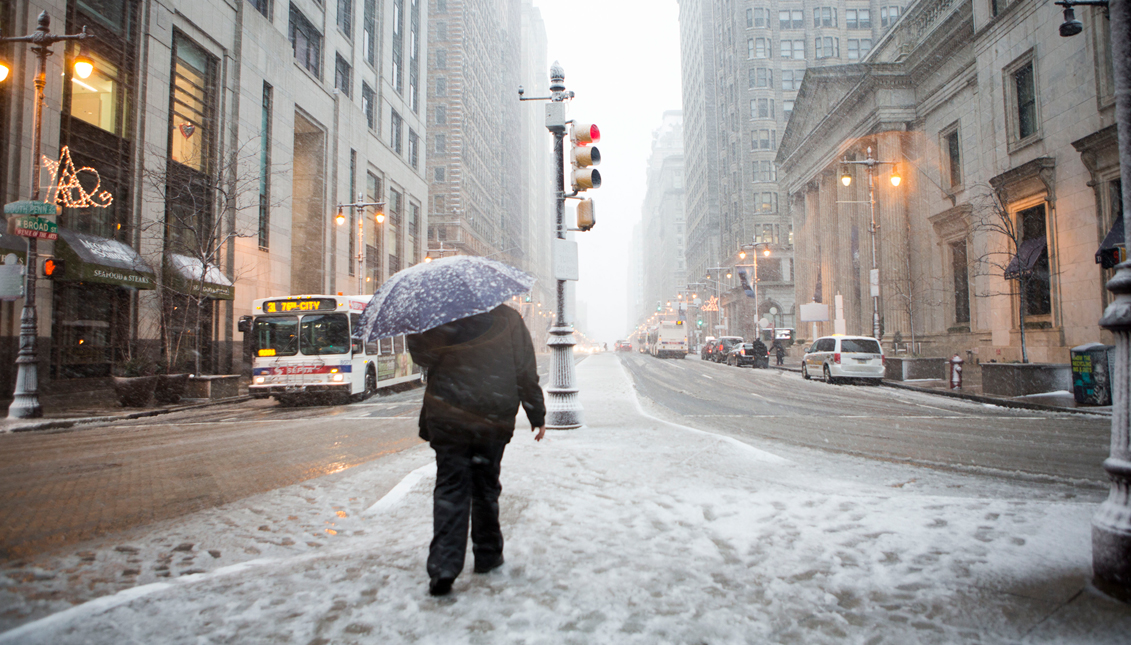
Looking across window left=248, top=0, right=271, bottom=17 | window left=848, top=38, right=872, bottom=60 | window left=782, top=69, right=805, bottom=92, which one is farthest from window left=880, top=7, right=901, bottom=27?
window left=248, top=0, right=271, bottom=17

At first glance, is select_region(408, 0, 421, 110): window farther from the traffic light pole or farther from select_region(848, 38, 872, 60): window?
select_region(848, 38, 872, 60): window

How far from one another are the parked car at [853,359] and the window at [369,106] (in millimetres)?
32166

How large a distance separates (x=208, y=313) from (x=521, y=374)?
24.9 meters

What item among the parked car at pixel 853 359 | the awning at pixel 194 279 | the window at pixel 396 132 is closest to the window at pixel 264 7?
the awning at pixel 194 279

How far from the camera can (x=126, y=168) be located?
19703mm

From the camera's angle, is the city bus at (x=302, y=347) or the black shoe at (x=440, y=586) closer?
the black shoe at (x=440, y=586)

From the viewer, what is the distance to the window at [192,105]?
2244 cm

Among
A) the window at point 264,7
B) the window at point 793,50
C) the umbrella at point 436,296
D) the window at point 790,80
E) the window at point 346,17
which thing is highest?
the window at point 793,50

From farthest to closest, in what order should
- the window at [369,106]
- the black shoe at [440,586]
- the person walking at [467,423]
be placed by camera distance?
the window at [369,106]
the person walking at [467,423]
the black shoe at [440,586]

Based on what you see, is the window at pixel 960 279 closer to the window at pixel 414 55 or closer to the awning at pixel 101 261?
the awning at pixel 101 261

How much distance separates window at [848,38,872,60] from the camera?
235 feet

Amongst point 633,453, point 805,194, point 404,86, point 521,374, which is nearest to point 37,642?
point 521,374

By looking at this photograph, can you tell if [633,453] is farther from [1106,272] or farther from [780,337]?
[780,337]

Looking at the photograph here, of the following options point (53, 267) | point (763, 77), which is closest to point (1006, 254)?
point (53, 267)
